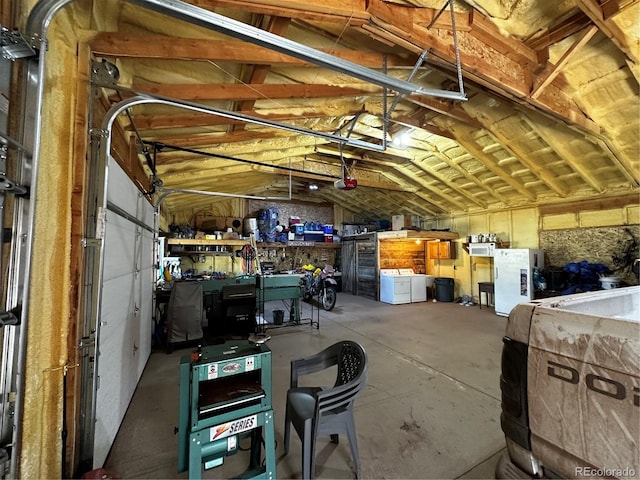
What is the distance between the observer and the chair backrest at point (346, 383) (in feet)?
5.22

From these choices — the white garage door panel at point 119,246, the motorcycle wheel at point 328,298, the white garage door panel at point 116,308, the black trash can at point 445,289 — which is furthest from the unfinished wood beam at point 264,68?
the black trash can at point 445,289

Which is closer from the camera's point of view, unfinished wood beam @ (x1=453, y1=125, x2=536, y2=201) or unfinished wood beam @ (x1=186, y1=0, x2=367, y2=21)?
unfinished wood beam @ (x1=186, y1=0, x2=367, y2=21)

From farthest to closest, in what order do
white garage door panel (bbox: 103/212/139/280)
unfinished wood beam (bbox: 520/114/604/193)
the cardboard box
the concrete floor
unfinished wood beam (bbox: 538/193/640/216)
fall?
1. the cardboard box
2. unfinished wood beam (bbox: 538/193/640/216)
3. unfinished wood beam (bbox: 520/114/604/193)
4. white garage door panel (bbox: 103/212/139/280)
5. the concrete floor

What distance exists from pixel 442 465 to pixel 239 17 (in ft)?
12.6

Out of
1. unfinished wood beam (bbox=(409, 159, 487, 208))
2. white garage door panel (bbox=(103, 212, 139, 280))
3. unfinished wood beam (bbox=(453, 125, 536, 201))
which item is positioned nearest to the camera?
white garage door panel (bbox=(103, 212, 139, 280))

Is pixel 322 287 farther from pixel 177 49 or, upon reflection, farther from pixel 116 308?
pixel 177 49

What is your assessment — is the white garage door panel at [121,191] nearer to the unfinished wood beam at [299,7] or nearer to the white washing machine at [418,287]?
the unfinished wood beam at [299,7]

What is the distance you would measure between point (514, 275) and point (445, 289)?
2.19m

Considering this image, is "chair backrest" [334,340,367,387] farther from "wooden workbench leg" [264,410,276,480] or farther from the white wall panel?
the white wall panel

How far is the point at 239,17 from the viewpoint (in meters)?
2.27

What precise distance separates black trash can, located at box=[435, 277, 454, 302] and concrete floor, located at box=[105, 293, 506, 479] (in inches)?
127

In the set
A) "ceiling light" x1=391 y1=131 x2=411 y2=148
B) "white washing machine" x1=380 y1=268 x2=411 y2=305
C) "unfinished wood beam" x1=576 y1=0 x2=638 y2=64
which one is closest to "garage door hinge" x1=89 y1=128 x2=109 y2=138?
"unfinished wood beam" x1=576 y1=0 x2=638 y2=64

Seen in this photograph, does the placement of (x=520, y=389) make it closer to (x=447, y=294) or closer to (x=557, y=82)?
(x=557, y=82)

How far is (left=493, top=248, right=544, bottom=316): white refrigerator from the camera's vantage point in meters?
5.79
